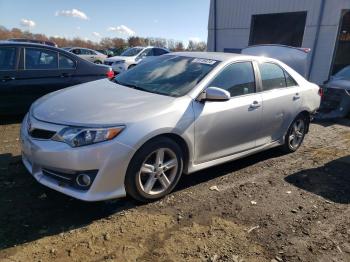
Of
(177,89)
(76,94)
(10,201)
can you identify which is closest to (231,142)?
(177,89)

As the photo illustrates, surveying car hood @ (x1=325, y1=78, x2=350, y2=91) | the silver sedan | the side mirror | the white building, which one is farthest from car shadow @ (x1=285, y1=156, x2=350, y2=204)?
the white building

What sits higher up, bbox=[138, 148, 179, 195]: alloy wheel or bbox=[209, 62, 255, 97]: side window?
bbox=[209, 62, 255, 97]: side window

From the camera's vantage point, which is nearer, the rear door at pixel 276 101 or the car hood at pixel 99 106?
the car hood at pixel 99 106

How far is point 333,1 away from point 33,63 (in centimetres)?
1233

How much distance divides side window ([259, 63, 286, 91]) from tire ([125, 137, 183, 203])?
1.87 meters

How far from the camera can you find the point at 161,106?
145 inches

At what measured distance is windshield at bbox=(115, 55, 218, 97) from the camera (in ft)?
13.5

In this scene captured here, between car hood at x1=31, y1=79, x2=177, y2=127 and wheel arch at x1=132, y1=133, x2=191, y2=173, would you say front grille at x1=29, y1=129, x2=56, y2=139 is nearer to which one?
car hood at x1=31, y1=79, x2=177, y2=127

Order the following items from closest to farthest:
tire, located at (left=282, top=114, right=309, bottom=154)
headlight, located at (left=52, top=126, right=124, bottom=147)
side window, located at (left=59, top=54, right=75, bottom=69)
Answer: headlight, located at (left=52, top=126, right=124, bottom=147)
tire, located at (left=282, top=114, right=309, bottom=154)
side window, located at (left=59, top=54, right=75, bottom=69)

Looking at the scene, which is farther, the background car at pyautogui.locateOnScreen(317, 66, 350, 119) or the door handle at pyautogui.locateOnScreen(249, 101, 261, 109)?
the background car at pyautogui.locateOnScreen(317, 66, 350, 119)

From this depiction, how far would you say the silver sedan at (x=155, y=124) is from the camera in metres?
3.27

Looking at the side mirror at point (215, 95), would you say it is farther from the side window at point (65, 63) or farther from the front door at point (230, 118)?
→ the side window at point (65, 63)

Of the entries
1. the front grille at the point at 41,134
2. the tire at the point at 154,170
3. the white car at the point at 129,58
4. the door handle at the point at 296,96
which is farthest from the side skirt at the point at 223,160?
the white car at the point at 129,58

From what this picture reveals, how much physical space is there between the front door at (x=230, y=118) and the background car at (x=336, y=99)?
468cm
